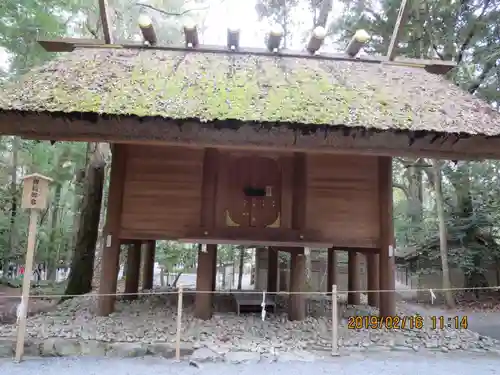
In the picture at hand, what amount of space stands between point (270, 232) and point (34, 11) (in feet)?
24.4

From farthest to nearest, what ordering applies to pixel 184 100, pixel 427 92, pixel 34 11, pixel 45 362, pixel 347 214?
pixel 34 11 < pixel 347 214 < pixel 427 92 < pixel 184 100 < pixel 45 362

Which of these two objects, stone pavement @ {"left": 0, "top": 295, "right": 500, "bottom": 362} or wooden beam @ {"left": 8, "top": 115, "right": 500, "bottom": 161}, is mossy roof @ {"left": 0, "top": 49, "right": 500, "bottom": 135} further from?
stone pavement @ {"left": 0, "top": 295, "right": 500, "bottom": 362}

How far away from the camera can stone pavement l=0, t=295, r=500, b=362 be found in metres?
5.02

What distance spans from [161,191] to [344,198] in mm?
3411

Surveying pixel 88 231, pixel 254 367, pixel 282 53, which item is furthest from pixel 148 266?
pixel 282 53

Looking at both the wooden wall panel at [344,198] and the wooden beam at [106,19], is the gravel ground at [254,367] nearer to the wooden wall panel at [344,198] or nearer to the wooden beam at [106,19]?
the wooden wall panel at [344,198]

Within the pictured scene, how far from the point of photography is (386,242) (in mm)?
6613

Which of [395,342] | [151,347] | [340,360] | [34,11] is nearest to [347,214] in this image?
[395,342]

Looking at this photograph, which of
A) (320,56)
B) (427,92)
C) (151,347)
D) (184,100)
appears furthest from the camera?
(320,56)

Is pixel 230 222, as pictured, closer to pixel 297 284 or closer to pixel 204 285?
pixel 204 285

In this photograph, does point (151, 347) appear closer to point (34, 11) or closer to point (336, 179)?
point (336, 179)

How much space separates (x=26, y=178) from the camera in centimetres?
511
